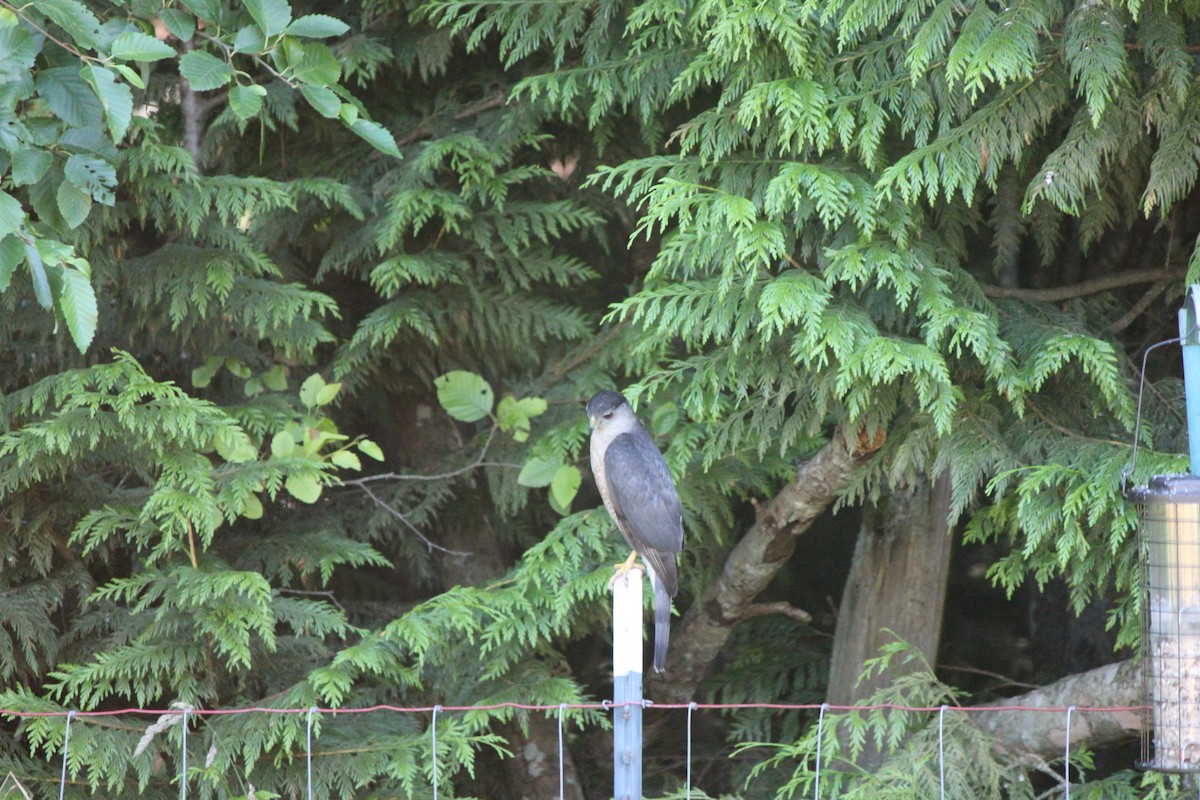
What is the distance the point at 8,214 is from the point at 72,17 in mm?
535

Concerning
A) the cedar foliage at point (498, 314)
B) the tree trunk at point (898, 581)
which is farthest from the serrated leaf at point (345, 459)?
the tree trunk at point (898, 581)

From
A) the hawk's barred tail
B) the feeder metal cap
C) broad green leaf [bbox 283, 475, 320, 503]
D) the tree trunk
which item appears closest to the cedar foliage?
broad green leaf [bbox 283, 475, 320, 503]

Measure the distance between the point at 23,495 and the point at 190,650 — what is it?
0.81m

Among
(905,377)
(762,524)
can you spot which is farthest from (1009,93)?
(762,524)

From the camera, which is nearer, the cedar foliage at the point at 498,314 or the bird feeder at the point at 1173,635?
the bird feeder at the point at 1173,635

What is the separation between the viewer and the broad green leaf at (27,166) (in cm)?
310

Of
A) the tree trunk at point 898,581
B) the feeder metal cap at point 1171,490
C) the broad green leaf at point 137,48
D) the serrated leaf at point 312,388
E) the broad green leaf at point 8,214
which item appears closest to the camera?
the feeder metal cap at point 1171,490

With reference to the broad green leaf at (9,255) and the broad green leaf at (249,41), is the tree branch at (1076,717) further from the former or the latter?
the broad green leaf at (9,255)

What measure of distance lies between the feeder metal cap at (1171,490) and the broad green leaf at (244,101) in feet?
8.51

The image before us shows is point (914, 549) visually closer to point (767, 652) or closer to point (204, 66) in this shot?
Answer: point (767, 652)

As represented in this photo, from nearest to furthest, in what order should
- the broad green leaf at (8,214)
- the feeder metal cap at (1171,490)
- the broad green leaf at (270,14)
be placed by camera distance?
the feeder metal cap at (1171,490) < the broad green leaf at (8,214) < the broad green leaf at (270,14)

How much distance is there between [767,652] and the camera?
5.36 m

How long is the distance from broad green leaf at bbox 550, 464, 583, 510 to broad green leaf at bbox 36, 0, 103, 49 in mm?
2118

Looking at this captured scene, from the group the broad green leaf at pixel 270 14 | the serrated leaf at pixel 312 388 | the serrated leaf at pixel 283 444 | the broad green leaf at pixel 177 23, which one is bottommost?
the serrated leaf at pixel 283 444
